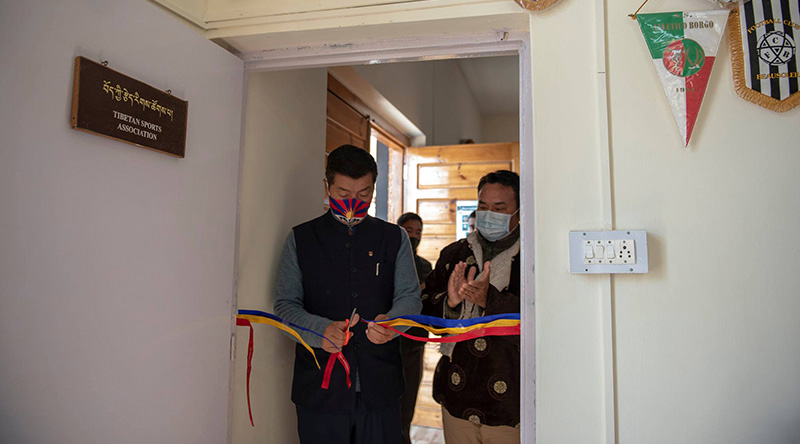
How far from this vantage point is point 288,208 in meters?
2.20

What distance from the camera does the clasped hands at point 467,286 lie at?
5.67 ft

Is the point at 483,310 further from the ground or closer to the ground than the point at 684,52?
Result: closer to the ground

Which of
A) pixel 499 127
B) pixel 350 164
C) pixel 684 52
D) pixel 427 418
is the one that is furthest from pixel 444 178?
pixel 499 127

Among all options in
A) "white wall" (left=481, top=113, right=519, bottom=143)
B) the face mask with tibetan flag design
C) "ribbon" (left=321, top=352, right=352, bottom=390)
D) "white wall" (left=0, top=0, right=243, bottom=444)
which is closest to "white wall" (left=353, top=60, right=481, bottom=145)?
"white wall" (left=481, top=113, right=519, bottom=143)

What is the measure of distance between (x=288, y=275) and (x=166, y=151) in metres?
0.67

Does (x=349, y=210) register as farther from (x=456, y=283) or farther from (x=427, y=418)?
(x=427, y=418)

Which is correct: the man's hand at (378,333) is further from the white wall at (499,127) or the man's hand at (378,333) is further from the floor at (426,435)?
the white wall at (499,127)

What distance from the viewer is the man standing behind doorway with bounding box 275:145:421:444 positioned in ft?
5.74

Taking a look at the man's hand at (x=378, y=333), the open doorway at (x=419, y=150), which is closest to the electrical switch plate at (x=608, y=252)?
the man's hand at (x=378, y=333)

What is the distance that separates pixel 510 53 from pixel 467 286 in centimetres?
82

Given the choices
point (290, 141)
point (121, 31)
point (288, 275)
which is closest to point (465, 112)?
point (290, 141)

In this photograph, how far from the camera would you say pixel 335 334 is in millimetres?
1681

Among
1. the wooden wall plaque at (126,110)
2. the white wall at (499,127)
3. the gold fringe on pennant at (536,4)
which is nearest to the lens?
the wooden wall plaque at (126,110)

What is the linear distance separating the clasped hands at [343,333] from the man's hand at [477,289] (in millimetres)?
310
